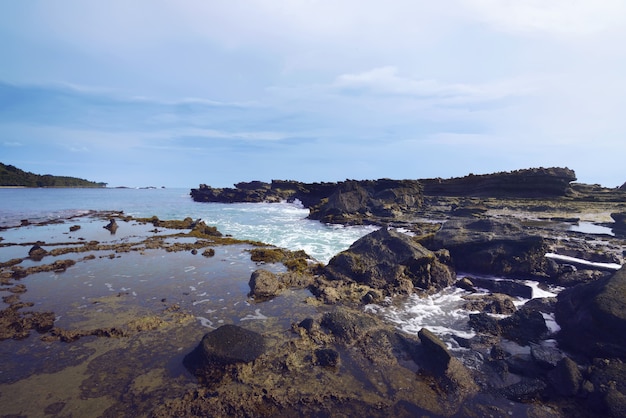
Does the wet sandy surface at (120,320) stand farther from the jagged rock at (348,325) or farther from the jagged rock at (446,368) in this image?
the jagged rock at (446,368)

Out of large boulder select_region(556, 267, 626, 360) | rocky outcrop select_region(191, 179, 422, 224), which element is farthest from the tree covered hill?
large boulder select_region(556, 267, 626, 360)

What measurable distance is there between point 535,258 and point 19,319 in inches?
910

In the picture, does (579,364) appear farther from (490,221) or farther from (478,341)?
(490,221)

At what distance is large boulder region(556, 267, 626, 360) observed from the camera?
816cm

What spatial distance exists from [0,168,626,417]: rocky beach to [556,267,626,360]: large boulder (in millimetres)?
43

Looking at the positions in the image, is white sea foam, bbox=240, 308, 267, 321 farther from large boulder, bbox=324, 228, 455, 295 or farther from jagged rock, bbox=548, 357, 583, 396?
jagged rock, bbox=548, 357, 583, 396

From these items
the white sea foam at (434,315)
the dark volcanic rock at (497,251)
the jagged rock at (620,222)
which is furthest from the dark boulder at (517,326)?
the jagged rock at (620,222)

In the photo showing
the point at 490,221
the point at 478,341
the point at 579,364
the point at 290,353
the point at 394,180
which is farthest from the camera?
the point at 394,180

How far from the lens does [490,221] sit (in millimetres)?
19828

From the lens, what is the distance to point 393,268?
1496 cm

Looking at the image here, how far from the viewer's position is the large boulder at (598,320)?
8156 millimetres

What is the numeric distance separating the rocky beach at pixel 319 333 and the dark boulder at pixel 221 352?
0.16ft

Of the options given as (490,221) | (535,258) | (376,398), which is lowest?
(376,398)

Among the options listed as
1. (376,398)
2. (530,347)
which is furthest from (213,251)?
(530,347)
